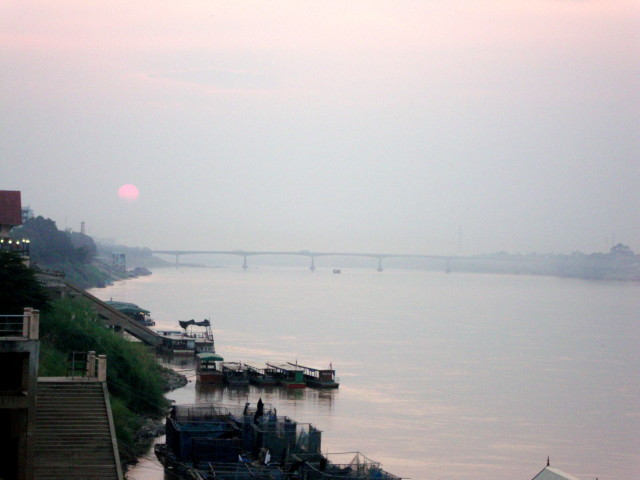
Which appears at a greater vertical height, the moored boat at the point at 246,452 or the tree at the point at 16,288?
the tree at the point at 16,288

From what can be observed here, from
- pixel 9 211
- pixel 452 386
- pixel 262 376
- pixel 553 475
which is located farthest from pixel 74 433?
pixel 452 386

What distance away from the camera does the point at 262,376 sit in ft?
133

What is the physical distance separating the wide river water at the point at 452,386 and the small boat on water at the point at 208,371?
0.74 m

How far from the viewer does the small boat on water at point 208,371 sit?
39.4 meters

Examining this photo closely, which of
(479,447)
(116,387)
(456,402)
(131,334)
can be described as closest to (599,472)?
(479,447)

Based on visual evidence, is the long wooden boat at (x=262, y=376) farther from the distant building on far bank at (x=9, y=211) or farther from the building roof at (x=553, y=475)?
the building roof at (x=553, y=475)

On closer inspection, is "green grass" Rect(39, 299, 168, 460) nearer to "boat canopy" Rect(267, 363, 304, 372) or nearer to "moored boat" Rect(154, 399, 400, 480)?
"moored boat" Rect(154, 399, 400, 480)

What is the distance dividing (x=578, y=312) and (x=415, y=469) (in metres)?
83.1

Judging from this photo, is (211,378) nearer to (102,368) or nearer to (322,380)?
(322,380)

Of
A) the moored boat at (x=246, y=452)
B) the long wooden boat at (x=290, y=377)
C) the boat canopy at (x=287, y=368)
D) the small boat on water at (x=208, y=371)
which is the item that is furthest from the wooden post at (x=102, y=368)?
the boat canopy at (x=287, y=368)

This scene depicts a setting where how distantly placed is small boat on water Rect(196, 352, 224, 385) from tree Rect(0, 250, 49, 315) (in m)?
13.0

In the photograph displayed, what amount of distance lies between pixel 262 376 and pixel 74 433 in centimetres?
2120

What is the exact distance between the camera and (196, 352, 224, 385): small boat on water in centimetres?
3944

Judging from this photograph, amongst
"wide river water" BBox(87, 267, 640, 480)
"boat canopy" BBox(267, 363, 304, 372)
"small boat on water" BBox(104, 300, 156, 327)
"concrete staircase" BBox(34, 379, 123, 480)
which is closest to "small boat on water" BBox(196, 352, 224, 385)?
"wide river water" BBox(87, 267, 640, 480)
